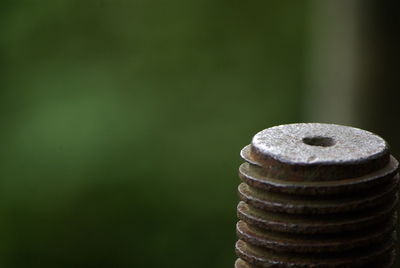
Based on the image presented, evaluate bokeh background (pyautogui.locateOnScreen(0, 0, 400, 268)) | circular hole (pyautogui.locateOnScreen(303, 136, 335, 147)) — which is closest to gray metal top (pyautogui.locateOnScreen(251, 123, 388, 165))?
circular hole (pyautogui.locateOnScreen(303, 136, 335, 147))

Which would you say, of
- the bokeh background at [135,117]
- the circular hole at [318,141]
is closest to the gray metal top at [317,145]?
the circular hole at [318,141]

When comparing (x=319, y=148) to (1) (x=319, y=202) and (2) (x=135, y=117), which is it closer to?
(1) (x=319, y=202)

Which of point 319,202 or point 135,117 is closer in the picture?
point 319,202

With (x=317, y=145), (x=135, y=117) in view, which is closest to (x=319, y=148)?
(x=317, y=145)

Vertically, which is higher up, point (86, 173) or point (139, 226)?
point (86, 173)

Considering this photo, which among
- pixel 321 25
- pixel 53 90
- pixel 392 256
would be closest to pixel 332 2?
pixel 321 25

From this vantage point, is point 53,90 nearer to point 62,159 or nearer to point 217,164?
point 62,159
